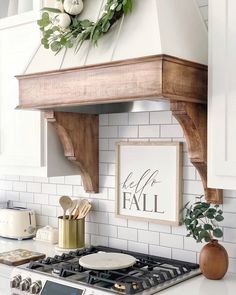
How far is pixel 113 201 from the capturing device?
2621 mm

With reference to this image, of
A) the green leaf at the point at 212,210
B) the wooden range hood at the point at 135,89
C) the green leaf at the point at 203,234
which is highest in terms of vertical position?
the wooden range hood at the point at 135,89

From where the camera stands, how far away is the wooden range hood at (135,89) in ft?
5.78

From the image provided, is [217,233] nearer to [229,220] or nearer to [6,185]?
[229,220]

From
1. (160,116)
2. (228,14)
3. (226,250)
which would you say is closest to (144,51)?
(228,14)

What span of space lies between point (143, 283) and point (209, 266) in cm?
31

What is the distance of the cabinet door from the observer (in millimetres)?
2543

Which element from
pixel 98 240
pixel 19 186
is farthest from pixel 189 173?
pixel 19 186

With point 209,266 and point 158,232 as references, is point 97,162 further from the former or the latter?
point 209,266

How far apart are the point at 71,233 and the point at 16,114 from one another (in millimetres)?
751

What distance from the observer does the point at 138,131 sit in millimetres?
2488

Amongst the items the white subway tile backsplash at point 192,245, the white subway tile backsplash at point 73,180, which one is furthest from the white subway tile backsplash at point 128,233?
the white subway tile backsplash at point 73,180

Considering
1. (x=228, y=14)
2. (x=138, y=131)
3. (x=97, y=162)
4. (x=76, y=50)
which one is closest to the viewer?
(x=228, y=14)

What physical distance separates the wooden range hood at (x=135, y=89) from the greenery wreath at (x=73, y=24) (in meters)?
0.14

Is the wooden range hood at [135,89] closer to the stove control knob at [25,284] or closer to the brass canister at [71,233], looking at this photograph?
the brass canister at [71,233]
